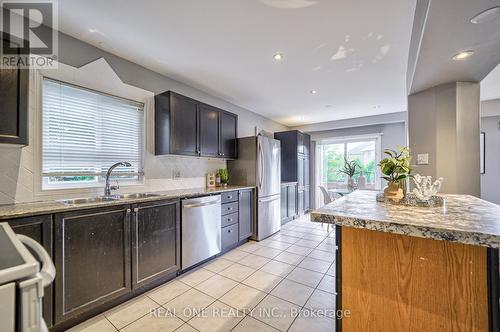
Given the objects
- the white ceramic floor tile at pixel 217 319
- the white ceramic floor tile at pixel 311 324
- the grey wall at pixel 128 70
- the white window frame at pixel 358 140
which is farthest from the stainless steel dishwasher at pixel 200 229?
the white window frame at pixel 358 140

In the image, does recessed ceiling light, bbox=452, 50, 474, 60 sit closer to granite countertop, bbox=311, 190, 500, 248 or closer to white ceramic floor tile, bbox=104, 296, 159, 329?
granite countertop, bbox=311, 190, 500, 248

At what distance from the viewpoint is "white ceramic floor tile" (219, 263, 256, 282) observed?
7.57 feet

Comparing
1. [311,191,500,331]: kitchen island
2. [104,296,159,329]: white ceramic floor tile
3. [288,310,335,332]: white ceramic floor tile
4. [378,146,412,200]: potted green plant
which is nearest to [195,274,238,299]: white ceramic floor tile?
[104,296,159,329]: white ceramic floor tile

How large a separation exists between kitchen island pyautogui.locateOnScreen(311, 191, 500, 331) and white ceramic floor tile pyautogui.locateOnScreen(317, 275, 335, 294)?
1109 mm

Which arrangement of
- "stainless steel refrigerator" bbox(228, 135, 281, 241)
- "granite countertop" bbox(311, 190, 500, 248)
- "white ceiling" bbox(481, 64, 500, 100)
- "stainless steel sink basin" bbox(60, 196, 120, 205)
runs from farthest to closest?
1. "stainless steel refrigerator" bbox(228, 135, 281, 241)
2. "white ceiling" bbox(481, 64, 500, 100)
3. "stainless steel sink basin" bbox(60, 196, 120, 205)
4. "granite countertop" bbox(311, 190, 500, 248)

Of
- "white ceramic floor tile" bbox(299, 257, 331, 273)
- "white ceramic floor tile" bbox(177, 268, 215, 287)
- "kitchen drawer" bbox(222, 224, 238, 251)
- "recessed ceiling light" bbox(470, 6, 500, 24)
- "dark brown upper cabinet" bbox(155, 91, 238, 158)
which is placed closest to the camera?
"recessed ceiling light" bbox(470, 6, 500, 24)

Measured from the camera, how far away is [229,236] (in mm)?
3020

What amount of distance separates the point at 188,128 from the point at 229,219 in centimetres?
147

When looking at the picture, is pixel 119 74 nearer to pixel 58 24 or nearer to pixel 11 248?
pixel 58 24

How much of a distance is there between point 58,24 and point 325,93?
3.52m

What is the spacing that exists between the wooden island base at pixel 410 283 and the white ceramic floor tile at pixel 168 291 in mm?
1608

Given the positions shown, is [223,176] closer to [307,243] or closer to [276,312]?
[307,243]

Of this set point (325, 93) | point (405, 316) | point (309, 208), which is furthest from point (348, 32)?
point (309, 208)

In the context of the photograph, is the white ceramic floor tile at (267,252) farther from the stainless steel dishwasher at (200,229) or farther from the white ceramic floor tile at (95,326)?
the white ceramic floor tile at (95,326)
